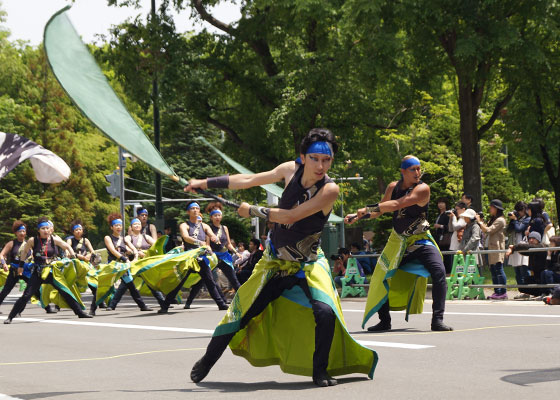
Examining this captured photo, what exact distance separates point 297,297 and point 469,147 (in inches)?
694

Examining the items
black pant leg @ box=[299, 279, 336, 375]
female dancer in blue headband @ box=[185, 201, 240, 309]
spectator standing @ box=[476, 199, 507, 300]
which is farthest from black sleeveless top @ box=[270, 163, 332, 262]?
spectator standing @ box=[476, 199, 507, 300]

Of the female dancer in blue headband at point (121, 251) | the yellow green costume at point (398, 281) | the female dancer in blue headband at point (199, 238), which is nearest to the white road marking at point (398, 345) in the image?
the yellow green costume at point (398, 281)

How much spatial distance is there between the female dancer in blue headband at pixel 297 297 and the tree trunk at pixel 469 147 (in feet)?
55.6

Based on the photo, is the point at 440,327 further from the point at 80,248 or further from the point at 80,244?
the point at 80,248

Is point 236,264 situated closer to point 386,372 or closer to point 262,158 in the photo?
point 262,158

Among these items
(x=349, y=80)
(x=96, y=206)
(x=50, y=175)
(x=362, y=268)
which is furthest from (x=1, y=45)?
(x=50, y=175)

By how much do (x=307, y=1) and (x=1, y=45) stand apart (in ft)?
110

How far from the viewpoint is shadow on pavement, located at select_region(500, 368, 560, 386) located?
23.3ft

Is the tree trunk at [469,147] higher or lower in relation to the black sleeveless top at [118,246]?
higher

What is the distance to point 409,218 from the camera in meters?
11.0

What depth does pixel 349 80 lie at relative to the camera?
2395cm

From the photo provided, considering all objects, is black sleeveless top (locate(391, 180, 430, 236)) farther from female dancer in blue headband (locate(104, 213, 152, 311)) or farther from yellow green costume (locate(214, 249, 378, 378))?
female dancer in blue headband (locate(104, 213, 152, 311))

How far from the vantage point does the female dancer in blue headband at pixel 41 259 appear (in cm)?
1658

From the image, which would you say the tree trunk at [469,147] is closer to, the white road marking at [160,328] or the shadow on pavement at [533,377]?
the white road marking at [160,328]
